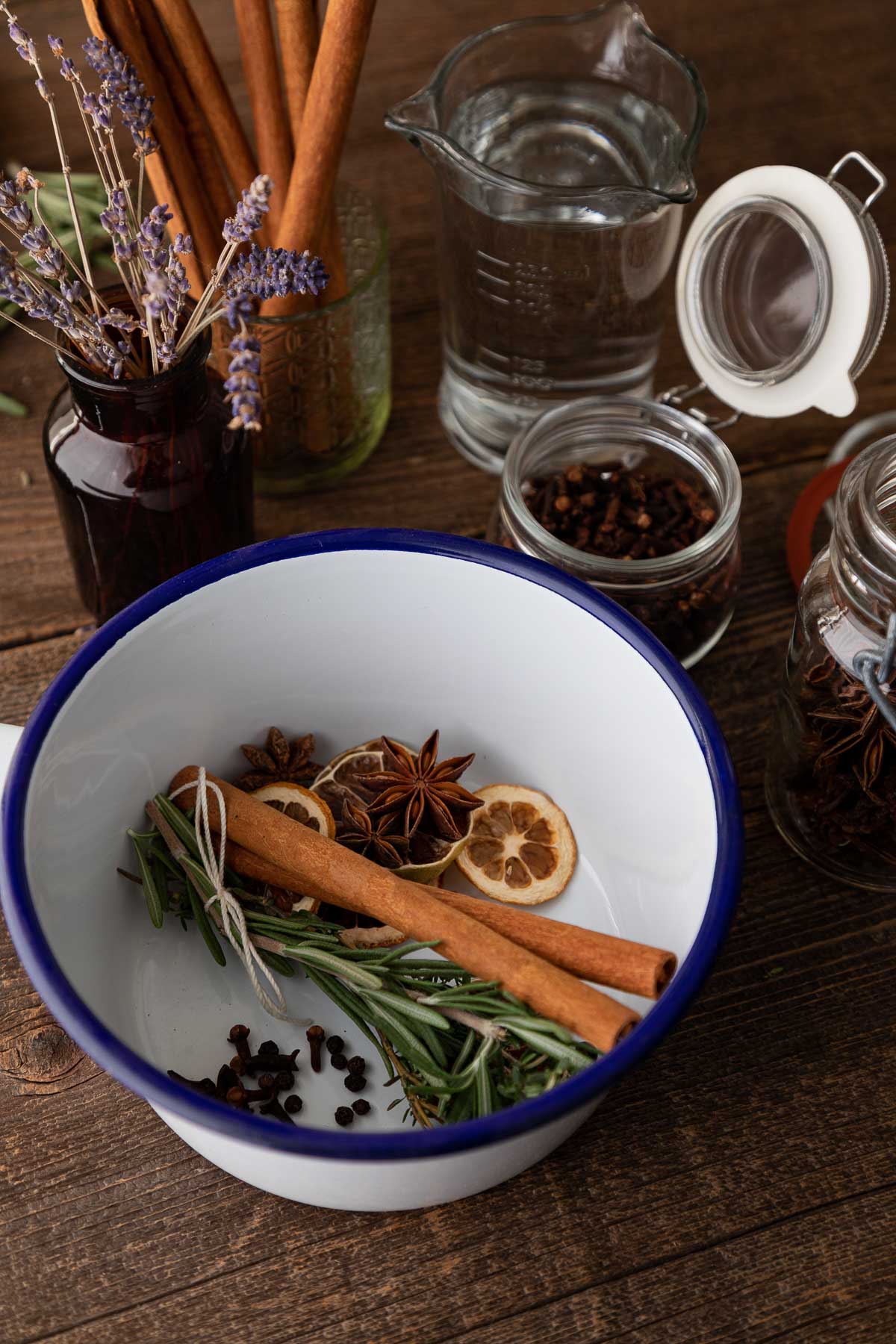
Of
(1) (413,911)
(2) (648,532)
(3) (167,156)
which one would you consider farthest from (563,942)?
(3) (167,156)

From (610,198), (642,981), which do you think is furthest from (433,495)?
(642,981)

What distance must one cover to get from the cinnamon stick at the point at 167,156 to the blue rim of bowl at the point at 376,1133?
0.94 feet

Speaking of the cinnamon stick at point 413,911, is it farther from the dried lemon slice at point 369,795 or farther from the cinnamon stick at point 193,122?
the cinnamon stick at point 193,122

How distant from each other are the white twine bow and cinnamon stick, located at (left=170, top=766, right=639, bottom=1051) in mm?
15

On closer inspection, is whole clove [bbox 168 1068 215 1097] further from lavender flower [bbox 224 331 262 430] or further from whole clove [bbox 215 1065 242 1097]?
lavender flower [bbox 224 331 262 430]

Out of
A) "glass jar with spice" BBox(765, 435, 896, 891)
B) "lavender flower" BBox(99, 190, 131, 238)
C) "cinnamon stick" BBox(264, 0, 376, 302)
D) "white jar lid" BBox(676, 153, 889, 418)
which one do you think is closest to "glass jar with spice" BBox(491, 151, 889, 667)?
"white jar lid" BBox(676, 153, 889, 418)

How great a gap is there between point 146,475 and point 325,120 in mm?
270

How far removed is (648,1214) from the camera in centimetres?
72

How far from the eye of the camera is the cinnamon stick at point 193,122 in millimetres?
834

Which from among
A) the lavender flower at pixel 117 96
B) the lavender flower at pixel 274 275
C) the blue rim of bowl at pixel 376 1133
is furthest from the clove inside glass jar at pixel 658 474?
the lavender flower at pixel 117 96

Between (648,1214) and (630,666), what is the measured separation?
0.32 metres

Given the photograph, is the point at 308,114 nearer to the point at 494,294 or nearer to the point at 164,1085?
the point at 494,294

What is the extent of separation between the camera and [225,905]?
2.46ft

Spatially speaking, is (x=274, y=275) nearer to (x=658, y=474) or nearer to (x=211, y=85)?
(x=211, y=85)
